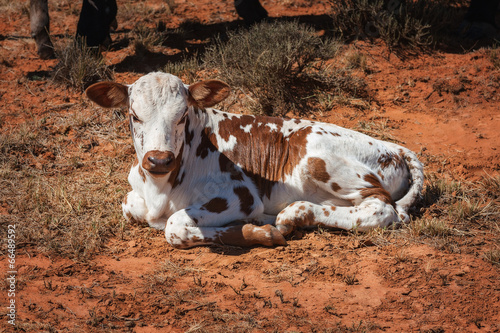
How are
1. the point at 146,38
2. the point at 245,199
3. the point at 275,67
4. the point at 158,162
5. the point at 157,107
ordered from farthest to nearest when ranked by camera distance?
the point at 146,38 < the point at 275,67 < the point at 245,199 < the point at 157,107 < the point at 158,162

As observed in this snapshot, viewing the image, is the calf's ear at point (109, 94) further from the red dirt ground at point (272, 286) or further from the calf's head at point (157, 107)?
the red dirt ground at point (272, 286)

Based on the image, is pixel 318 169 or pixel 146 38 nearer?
pixel 318 169

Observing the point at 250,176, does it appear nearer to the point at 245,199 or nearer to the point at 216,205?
the point at 245,199

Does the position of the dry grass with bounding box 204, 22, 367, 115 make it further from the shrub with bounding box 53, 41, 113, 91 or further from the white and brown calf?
the white and brown calf

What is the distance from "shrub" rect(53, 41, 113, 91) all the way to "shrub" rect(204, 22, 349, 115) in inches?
71.4

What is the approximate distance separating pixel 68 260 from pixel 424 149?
489 cm

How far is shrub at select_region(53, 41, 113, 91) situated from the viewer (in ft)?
28.3

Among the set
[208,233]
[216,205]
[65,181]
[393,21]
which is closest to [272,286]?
[208,233]

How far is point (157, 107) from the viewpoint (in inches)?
192

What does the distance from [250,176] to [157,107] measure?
1360mm

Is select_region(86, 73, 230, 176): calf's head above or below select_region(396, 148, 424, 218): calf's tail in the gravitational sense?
above

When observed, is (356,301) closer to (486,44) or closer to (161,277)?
(161,277)

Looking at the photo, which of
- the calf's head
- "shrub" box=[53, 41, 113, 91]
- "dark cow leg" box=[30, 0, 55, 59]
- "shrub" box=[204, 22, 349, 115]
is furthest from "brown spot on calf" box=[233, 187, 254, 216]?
"dark cow leg" box=[30, 0, 55, 59]

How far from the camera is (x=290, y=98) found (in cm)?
835
